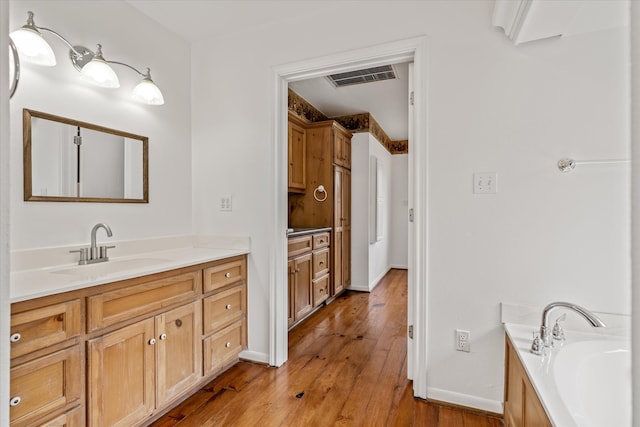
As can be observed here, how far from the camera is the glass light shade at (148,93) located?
2084 millimetres

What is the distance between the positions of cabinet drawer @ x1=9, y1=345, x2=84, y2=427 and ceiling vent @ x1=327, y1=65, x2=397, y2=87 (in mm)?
2815

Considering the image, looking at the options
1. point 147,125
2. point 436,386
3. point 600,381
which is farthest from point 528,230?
point 147,125

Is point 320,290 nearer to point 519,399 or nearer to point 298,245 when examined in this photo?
point 298,245

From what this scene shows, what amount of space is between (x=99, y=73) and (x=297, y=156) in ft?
7.10

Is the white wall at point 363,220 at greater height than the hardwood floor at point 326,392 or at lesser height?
greater

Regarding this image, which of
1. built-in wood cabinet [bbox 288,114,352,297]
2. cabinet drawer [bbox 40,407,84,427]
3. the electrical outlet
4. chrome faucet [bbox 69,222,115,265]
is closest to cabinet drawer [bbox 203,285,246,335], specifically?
chrome faucet [bbox 69,222,115,265]

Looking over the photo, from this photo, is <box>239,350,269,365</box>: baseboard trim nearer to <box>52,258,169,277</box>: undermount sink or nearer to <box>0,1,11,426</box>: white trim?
<box>52,258,169,277</box>: undermount sink

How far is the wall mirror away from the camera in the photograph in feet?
5.39

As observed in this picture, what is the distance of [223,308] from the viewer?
7.13 feet

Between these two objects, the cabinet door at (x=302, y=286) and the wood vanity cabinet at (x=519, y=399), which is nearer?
the wood vanity cabinet at (x=519, y=399)

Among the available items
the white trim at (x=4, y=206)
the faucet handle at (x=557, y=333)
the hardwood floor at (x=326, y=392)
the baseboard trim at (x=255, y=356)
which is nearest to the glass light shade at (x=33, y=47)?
the white trim at (x=4, y=206)

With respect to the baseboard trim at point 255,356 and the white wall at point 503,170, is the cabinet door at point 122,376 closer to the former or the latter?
the baseboard trim at point 255,356

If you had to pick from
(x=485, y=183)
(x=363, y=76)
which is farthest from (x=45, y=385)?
(x=363, y=76)

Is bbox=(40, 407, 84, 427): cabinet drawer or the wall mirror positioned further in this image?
the wall mirror
